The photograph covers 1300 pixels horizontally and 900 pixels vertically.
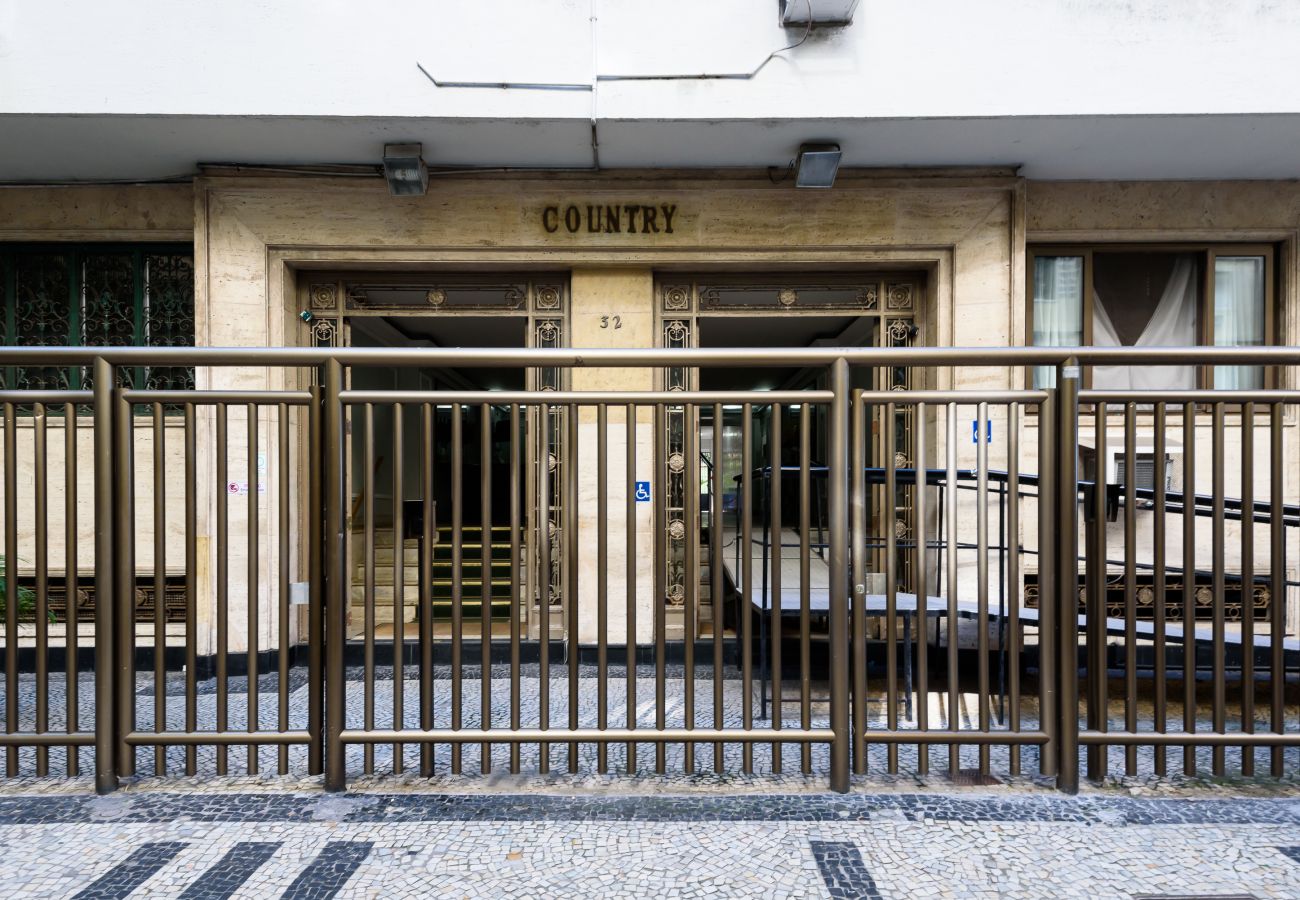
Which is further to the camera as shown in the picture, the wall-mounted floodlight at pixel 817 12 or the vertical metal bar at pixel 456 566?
the wall-mounted floodlight at pixel 817 12

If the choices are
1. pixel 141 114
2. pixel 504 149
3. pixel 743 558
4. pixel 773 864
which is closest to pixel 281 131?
pixel 141 114

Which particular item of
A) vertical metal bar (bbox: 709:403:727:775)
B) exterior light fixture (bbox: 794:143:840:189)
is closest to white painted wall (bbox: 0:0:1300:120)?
exterior light fixture (bbox: 794:143:840:189)

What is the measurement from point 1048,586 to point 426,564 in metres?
2.76

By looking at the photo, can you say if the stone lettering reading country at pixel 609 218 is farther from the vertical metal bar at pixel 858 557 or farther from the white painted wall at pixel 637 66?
the vertical metal bar at pixel 858 557

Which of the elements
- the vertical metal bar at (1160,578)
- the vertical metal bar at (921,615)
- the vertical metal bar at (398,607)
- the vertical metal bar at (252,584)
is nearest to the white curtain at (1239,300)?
the vertical metal bar at (1160,578)

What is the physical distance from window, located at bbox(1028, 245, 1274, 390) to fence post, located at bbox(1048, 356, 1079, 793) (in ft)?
9.95

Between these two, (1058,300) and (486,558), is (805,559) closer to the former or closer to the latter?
(486,558)

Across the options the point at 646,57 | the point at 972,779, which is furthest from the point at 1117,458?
the point at 646,57

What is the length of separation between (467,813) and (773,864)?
127cm

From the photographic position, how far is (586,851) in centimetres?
252

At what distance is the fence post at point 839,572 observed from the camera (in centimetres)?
288

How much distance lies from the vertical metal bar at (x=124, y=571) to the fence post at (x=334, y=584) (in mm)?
852

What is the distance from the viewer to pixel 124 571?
289cm

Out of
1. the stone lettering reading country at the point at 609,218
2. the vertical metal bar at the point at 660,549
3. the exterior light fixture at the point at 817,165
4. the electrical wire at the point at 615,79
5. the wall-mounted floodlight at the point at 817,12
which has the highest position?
the wall-mounted floodlight at the point at 817,12
